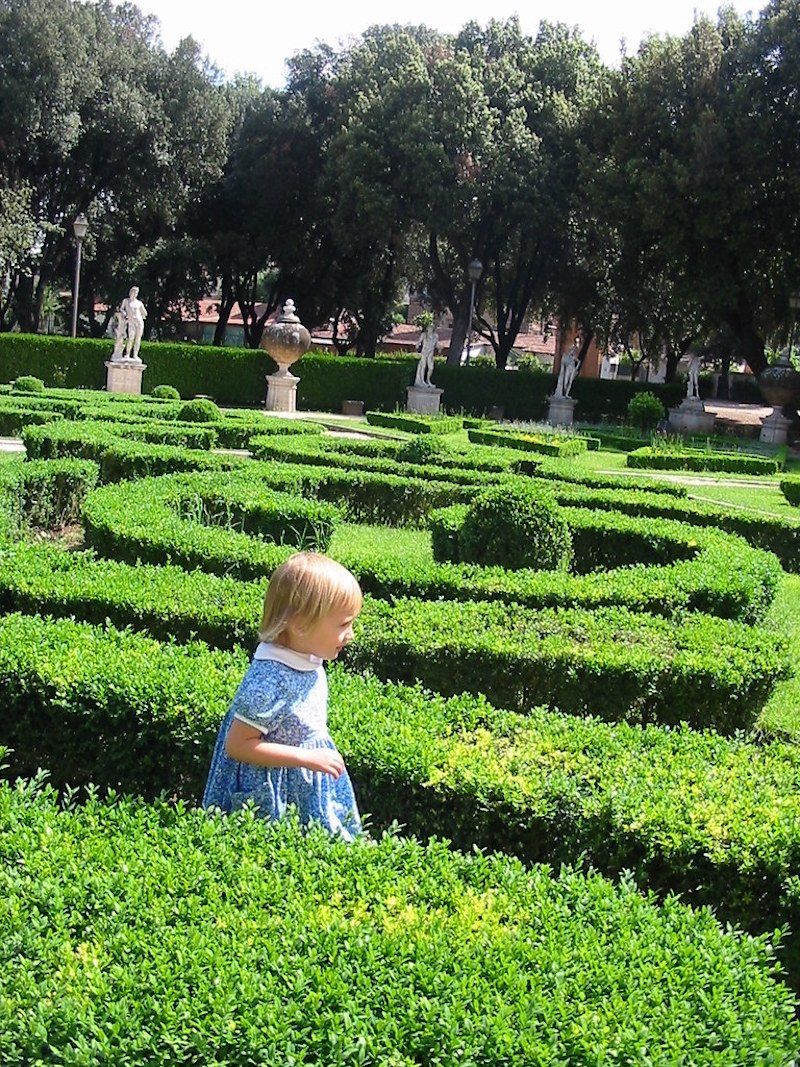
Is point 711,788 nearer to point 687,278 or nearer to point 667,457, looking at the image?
point 667,457

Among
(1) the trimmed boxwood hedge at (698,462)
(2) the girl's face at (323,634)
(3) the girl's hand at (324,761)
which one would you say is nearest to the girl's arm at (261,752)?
(3) the girl's hand at (324,761)

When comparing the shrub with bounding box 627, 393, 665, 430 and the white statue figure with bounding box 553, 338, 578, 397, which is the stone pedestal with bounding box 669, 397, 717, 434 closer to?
the shrub with bounding box 627, 393, 665, 430

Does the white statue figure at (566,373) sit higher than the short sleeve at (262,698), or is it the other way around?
the white statue figure at (566,373)

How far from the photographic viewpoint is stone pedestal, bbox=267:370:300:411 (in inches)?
1065

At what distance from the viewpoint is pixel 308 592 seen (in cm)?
291

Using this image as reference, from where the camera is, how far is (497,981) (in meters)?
2.20

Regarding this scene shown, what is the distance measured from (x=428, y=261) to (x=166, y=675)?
35.2 m

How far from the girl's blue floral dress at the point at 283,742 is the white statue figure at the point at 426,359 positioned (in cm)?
2611

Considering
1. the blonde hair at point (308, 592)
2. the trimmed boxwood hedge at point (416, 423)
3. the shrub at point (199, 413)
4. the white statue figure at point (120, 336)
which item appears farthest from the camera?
the white statue figure at point (120, 336)

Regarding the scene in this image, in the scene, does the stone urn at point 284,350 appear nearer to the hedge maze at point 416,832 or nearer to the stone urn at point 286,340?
the stone urn at point 286,340

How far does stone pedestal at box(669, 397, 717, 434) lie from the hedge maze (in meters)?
23.0

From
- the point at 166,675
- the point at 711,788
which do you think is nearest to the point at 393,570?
the point at 166,675

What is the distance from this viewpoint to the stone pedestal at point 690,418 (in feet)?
97.4

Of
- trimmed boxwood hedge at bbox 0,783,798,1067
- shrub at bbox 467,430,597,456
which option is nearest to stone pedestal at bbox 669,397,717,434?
shrub at bbox 467,430,597,456
